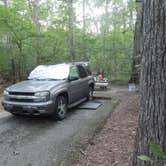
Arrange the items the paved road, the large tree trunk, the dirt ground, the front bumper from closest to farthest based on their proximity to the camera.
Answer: the large tree trunk → the dirt ground → the paved road → the front bumper

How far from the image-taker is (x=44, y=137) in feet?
16.4

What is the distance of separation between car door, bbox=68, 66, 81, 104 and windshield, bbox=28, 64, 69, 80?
0.21m

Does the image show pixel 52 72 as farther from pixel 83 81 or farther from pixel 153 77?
pixel 153 77

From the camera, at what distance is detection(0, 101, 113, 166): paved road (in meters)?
4.01

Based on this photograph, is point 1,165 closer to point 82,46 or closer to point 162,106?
point 162,106

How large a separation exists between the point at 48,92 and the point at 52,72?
136 cm

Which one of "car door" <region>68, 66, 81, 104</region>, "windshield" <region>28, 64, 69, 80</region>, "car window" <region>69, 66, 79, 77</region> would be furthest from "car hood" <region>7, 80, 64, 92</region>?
"car window" <region>69, 66, 79, 77</region>

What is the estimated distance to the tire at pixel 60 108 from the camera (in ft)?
19.9

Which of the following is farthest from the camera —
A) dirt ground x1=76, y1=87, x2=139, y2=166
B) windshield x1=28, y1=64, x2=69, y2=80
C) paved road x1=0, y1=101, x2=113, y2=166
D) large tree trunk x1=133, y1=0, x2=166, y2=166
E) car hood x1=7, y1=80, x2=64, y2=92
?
windshield x1=28, y1=64, x2=69, y2=80

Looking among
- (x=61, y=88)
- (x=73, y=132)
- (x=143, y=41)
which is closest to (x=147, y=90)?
(x=143, y=41)

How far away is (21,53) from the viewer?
37.8ft

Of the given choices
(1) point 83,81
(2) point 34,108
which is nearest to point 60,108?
(2) point 34,108

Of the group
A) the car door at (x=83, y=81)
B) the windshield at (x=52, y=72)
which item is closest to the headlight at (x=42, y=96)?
the windshield at (x=52, y=72)

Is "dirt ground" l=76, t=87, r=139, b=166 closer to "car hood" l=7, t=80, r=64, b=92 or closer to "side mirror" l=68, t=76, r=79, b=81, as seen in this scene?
"side mirror" l=68, t=76, r=79, b=81
